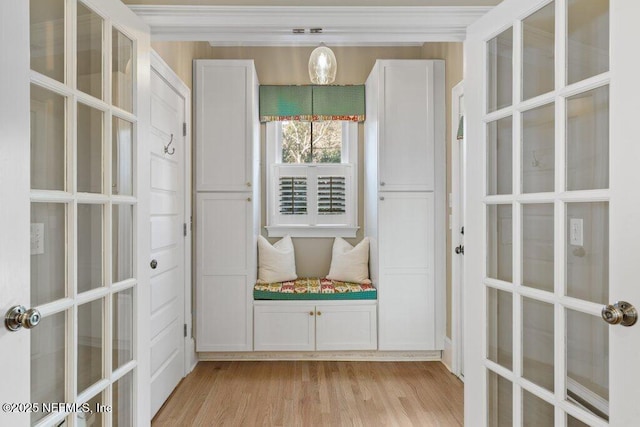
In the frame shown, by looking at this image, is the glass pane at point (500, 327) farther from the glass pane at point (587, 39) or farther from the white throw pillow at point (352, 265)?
the white throw pillow at point (352, 265)

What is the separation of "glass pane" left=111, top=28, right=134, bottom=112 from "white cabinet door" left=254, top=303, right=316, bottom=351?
207 cm

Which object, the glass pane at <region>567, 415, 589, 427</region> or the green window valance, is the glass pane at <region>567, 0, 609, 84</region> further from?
the green window valance

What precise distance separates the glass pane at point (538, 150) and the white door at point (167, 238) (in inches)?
77.6

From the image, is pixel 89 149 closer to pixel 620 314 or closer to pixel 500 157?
pixel 500 157

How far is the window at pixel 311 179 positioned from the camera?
3.79 meters

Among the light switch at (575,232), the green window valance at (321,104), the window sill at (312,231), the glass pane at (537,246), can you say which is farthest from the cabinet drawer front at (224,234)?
the light switch at (575,232)

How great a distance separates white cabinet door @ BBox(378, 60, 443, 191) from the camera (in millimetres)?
3174

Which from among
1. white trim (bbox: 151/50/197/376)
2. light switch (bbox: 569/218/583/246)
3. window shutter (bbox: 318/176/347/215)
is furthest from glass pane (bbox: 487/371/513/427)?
window shutter (bbox: 318/176/347/215)

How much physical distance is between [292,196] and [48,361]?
9.20 feet

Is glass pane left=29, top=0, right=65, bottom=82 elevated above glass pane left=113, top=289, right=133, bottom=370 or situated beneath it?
elevated above

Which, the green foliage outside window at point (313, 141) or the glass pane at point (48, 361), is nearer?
the glass pane at point (48, 361)

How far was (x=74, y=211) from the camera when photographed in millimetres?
1189

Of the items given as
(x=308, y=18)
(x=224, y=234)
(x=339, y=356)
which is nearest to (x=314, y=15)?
(x=308, y=18)

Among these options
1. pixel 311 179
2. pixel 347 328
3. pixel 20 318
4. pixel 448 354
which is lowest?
pixel 448 354
